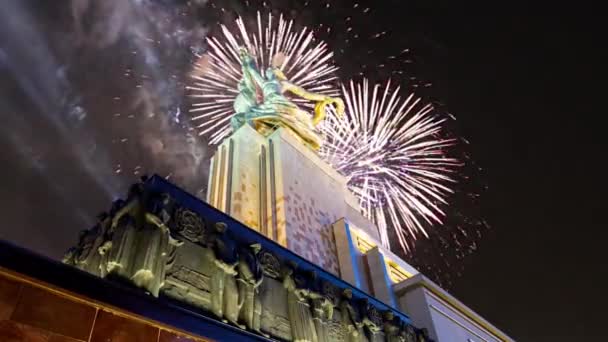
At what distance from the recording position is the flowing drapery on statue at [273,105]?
1933 cm

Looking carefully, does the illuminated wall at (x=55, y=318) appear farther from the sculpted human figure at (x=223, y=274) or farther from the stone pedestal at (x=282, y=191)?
the stone pedestal at (x=282, y=191)

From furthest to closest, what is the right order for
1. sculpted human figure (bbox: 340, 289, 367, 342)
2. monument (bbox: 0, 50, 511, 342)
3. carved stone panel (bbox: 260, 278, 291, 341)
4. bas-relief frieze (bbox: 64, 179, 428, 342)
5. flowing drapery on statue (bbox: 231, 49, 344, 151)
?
flowing drapery on statue (bbox: 231, 49, 344, 151), sculpted human figure (bbox: 340, 289, 367, 342), carved stone panel (bbox: 260, 278, 291, 341), bas-relief frieze (bbox: 64, 179, 428, 342), monument (bbox: 0, 50, 511, 342)

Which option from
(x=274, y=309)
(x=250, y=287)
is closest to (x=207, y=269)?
(x=250, y=287)

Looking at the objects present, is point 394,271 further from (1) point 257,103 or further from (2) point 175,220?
(2) point 175,220

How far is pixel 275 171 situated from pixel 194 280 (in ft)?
29.9

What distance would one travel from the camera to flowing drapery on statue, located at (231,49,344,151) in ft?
63.4

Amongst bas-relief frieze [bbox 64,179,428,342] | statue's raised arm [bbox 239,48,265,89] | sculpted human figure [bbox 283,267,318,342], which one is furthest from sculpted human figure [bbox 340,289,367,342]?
statue's raised arm [bbox 239,48,265,89]

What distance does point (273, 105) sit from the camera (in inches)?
767

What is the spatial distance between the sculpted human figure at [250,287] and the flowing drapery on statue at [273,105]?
10.7m

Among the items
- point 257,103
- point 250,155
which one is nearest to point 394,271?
point 250,155

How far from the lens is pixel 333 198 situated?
18.8 m

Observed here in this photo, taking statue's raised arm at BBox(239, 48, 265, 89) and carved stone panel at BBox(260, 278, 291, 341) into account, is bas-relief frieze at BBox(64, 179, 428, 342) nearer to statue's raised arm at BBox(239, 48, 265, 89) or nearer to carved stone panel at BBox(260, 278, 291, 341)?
carved stone panel at BBox(260, 278, 291, 341)

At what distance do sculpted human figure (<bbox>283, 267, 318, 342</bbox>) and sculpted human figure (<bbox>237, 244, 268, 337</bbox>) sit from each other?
0.90 metres

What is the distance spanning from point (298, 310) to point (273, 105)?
11409mm
